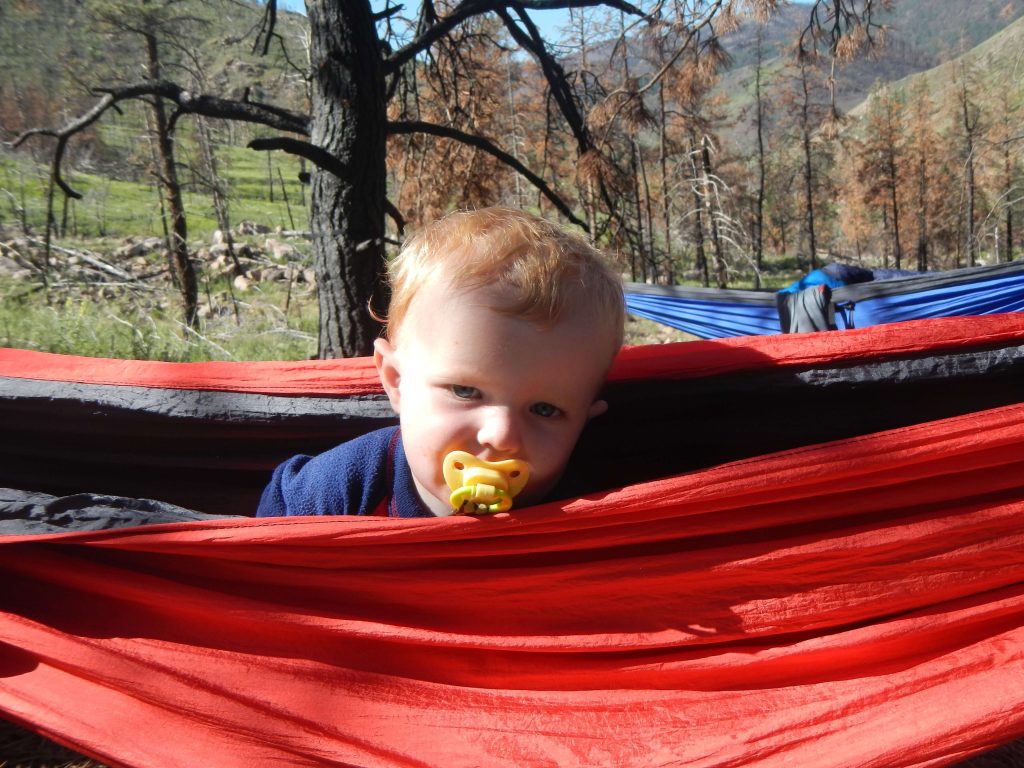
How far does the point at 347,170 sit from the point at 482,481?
86.0 inches

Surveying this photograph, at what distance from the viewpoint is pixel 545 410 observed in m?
0.95

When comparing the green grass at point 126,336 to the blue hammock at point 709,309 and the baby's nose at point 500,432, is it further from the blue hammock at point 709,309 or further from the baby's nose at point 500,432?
the baby's nose at point 500,432

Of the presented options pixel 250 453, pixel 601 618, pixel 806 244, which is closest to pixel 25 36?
pixel 250 453

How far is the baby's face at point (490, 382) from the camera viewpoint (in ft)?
2.96

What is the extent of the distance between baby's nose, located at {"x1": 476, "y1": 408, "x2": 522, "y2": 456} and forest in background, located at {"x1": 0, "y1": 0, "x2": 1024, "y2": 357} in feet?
5.67

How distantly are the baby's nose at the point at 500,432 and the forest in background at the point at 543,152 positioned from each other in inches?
68.1

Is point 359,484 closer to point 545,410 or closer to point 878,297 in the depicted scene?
point 545,410

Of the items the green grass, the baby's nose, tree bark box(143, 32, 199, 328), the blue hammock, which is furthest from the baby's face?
tree bark box(143, 32, 199, 328)

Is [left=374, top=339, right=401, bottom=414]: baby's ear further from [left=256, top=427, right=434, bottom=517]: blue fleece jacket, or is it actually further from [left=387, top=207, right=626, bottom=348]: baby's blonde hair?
[left=256, top=427, right=434, bottom=517]: blue fleece jacket

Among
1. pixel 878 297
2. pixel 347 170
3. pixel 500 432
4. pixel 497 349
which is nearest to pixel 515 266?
pixel 497 349

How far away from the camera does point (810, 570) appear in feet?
3.14

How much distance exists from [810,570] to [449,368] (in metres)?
0.56

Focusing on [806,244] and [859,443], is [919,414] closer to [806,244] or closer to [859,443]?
[859,443]

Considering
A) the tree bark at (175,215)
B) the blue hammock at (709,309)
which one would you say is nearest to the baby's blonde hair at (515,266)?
the blue hammock at (709,309)
